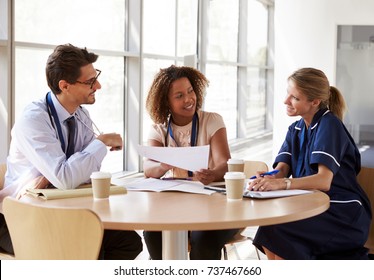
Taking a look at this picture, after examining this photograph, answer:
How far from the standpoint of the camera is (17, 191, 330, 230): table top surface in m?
1.81

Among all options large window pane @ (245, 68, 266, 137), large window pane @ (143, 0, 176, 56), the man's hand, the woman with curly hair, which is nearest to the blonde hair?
the woman with curly hair

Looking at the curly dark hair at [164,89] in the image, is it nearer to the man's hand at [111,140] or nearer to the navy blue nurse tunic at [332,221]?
the man's hand at [111,140]

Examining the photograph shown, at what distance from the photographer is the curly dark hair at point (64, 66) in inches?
103

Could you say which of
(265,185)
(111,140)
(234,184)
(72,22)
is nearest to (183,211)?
(234,184)

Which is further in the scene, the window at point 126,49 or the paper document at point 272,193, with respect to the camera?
the window at point 126,49

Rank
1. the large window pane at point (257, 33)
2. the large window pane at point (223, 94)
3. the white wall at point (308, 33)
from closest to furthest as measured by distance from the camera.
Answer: the white wall at point (308, 33), the large window pane at point (223, 94), the large window pane at point (257, 33)

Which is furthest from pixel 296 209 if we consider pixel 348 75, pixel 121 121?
pixel 121 121

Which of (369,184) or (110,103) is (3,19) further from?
(369,184)

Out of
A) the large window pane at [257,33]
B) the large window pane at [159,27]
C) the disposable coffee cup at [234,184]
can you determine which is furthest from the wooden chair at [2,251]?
the large window pane at [257,33]

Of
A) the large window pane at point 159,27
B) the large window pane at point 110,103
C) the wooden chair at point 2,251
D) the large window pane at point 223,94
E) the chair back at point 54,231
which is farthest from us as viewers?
the large window pane at point 223,94

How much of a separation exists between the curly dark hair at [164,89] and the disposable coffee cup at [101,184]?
92 centimetres

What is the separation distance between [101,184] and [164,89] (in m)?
0.98

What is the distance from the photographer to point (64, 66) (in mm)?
2627

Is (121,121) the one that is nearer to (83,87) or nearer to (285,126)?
(285,126)
